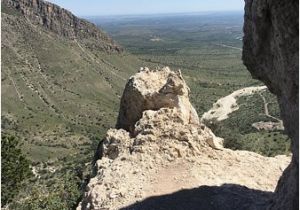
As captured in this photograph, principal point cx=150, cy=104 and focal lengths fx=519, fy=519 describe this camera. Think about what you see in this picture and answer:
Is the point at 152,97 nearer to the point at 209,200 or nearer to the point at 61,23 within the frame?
the point at 209,200

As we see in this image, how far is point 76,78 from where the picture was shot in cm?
11762

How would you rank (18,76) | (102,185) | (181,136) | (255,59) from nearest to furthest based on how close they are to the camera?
(255,59)
(102,185)
(181,136)
(18,76)

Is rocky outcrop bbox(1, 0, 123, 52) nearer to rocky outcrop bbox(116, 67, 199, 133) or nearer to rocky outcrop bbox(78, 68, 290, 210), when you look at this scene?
rocky outcrop bbox(116, 67, 199, 133)

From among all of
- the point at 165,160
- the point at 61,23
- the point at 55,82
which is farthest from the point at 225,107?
the point at 165,160

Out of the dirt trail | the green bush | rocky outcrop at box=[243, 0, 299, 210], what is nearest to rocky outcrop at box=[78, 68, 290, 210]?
rocky outcrop at box=[243, 0, 299, 210]

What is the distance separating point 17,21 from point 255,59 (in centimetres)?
11318

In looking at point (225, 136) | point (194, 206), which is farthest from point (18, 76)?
point (194, 206)

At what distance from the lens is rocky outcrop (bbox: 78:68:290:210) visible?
755 inches

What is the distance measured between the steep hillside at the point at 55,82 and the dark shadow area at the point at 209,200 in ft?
124

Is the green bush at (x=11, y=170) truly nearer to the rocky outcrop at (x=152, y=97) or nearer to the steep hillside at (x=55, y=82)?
the rocky outcrop at (x=152, y=97)

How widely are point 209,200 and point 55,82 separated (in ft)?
318

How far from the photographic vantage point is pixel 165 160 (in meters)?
21.1

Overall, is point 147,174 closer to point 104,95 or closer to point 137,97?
point 137,97

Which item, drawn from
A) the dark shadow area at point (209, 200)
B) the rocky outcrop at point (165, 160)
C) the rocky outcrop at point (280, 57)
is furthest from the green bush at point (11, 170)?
the rocky outcrop at point (280, 57)
